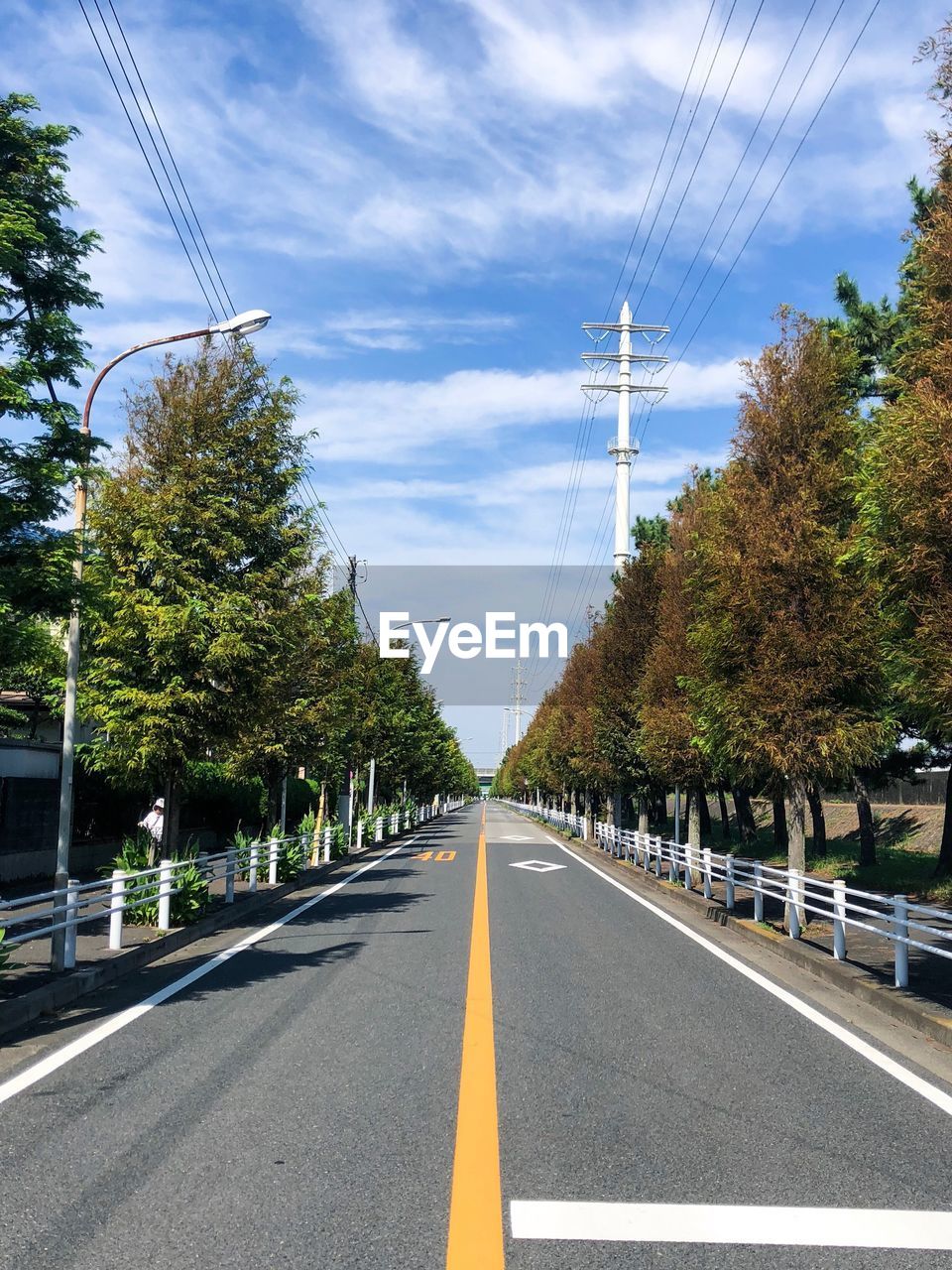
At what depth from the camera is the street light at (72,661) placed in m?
10.1

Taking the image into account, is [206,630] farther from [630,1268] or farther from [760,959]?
[630,1268]

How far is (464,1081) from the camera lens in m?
6.38

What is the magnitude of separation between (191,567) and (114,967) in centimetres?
603

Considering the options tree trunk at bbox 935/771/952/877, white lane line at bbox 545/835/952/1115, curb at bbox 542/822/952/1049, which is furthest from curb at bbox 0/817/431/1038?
tree trunk at bbox 935/771/952/877

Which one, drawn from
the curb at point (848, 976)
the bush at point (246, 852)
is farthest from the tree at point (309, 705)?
the curb at point (848, 976)

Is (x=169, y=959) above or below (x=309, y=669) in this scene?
below

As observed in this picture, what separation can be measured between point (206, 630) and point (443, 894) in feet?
26.0

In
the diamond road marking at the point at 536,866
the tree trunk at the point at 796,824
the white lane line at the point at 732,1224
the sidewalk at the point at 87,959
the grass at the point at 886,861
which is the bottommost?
the diamond road marking at the point at 536,866

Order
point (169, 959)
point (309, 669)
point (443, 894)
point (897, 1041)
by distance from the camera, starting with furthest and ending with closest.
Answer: point (309, 669), point (443, 894), point (169, 959), point (897, 1041)

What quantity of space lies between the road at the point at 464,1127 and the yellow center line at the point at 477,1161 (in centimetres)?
2

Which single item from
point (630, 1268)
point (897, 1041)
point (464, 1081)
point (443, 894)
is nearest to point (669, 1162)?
point (630, 1268)

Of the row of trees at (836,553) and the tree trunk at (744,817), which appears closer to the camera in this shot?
the row of trees at (836,553)

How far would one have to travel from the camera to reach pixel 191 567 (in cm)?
1445

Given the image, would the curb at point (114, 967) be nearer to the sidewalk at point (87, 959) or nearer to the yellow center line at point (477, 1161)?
the sidewalk at point (87, 959)
